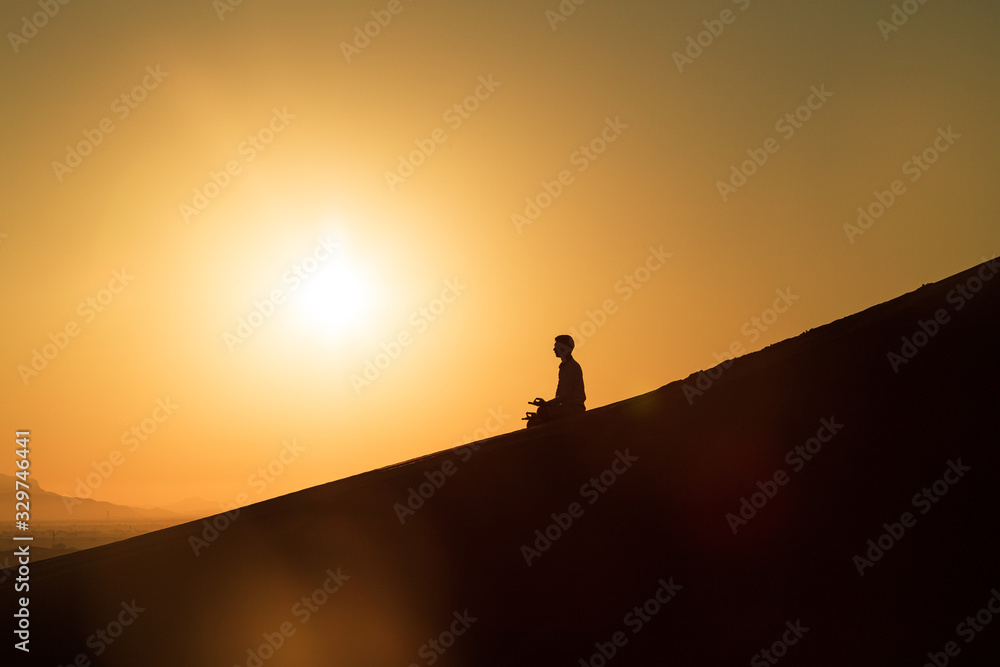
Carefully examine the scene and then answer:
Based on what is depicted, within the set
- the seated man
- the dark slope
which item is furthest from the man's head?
the dark slope

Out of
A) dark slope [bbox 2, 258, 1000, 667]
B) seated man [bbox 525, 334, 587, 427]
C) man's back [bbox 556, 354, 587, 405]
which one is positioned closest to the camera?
dark slope [bbox 2, 258, 1000, 667]

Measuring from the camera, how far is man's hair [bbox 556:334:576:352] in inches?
360

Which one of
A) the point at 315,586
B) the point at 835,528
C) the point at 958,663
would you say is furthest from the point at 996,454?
the point at 315,586

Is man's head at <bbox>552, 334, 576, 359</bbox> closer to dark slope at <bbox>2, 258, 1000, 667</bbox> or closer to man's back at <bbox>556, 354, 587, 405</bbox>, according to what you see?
man's back at <bbox>556, 354, 587, 405</bbox>

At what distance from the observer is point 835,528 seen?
624 centimetres

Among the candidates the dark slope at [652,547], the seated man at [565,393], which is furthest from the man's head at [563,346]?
the dark slope at [652,547]

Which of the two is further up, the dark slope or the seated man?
the seated man

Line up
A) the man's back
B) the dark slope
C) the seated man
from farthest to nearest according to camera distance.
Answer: the man's back < the seated man < the dark slope

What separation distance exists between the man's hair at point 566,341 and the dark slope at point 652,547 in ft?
5.04

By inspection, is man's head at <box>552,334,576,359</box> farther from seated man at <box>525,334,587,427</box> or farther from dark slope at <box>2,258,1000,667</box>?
dark slope at <box>2,258,1000,667</box>

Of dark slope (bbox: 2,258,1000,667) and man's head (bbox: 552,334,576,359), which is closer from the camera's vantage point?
dark slope (bbox: 2,258,1000,667)

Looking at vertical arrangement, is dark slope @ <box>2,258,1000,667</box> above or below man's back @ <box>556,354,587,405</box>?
below

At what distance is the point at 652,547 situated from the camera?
6.49m

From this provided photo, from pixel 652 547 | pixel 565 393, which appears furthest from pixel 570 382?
pixel 652 547
